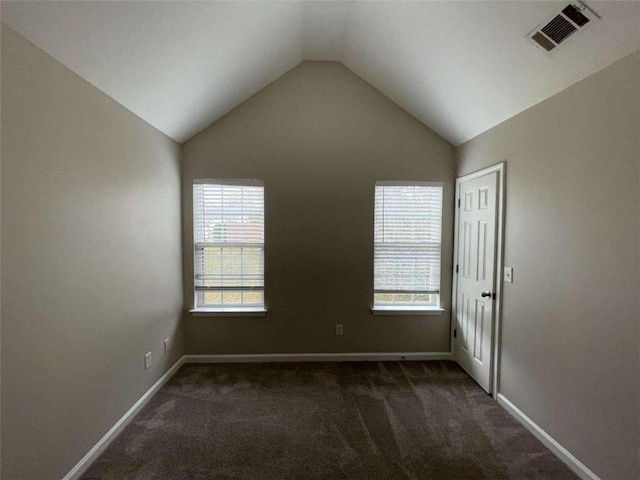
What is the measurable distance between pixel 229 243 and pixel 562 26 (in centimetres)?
300

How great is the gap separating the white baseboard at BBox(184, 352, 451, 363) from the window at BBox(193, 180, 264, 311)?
0.53m

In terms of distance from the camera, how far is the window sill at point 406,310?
304cm

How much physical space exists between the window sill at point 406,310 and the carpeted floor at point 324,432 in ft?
2.04

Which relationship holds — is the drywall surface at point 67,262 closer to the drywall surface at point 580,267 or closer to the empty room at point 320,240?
the empty room at point 320,240

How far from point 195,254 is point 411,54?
2.79 m

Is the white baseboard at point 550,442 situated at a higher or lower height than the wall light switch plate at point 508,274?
lower

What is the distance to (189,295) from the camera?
299 centimetres

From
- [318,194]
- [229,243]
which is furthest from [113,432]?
[318,194]

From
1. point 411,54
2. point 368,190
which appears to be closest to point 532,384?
point 368,190

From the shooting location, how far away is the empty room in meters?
1.39

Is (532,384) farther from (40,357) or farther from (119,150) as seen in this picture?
(119,150)

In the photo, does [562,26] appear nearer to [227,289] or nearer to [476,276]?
[476,276]

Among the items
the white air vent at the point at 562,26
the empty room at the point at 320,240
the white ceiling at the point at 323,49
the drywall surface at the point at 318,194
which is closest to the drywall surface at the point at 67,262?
the empty room at the point at 320,240

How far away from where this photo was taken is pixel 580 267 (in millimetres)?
1635
